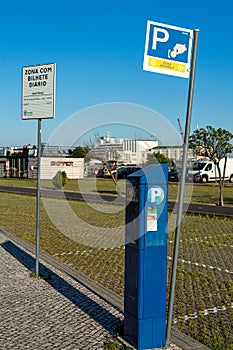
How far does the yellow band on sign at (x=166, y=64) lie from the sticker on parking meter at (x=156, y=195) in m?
1.12

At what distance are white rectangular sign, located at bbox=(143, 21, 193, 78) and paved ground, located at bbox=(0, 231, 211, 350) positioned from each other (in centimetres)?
265

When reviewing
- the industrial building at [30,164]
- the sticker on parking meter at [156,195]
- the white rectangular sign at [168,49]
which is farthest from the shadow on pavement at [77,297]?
the industrial building at [30,164]

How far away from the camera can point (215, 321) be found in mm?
6008

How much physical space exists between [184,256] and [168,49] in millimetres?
6434

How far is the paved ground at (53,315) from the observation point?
5.11m

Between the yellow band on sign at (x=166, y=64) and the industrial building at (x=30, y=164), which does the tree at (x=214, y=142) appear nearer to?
the yellow band on sign at (x=166, y=64)

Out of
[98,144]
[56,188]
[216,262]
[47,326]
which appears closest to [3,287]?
[47,326]

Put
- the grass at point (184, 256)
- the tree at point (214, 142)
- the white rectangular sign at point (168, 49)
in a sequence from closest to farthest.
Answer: the white rectangular sign at point (168, 49) < the grass at point (184, 256) < the tree at point (214, 142)

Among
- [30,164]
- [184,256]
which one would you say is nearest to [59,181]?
[30,164]

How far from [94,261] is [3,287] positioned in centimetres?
259

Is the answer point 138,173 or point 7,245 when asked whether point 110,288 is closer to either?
point 138,173

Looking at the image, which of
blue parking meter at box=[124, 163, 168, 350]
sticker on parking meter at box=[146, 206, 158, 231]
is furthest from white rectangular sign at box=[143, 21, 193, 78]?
sticker on parking meter at box=[146, 206, 158, 231]

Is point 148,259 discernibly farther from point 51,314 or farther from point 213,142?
point 213,142

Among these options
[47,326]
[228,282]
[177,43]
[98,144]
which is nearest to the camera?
[177,43]
